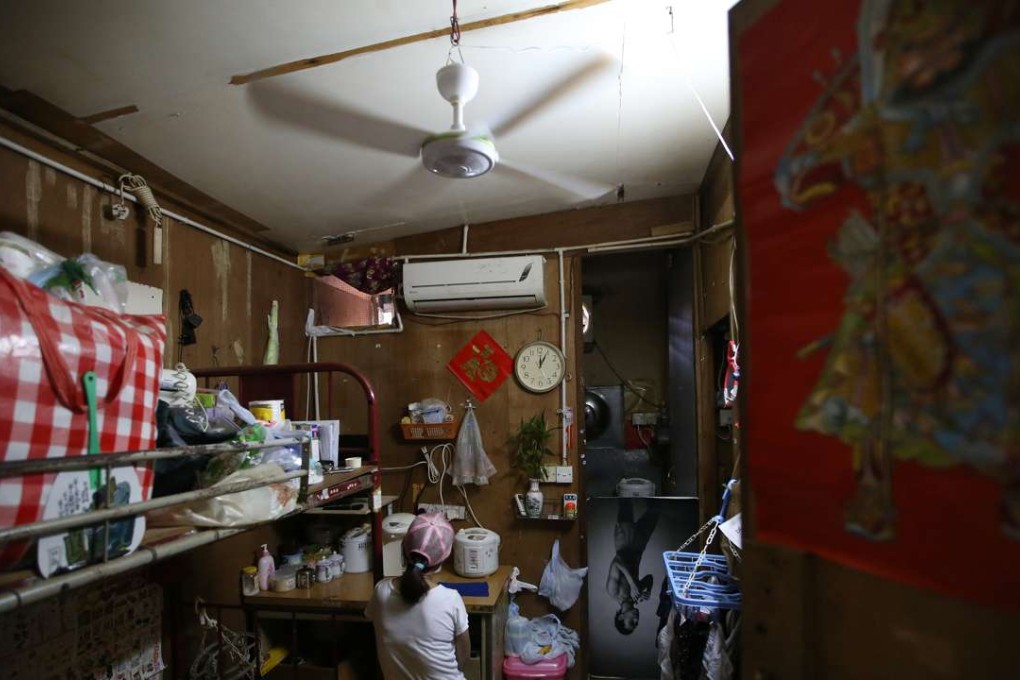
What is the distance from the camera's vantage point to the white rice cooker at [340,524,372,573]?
2.64m

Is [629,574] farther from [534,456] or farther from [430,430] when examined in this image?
[430,430]

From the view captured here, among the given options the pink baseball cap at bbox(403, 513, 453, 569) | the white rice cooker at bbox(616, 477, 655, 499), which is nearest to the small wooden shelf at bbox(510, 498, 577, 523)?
the white rice cooker at bbox(616, 477, 655, 499)

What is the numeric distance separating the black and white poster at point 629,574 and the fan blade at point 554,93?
2.12m

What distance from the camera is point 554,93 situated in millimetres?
1784

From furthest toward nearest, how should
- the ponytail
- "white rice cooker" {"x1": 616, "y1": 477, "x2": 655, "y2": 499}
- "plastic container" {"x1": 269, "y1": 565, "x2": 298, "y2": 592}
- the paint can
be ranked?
"white rice cooker" {"x1": 616, "y1": 477, "x2": 655, "y2": 499} → "plastic container" {"x1": 269, "y1": 565, "x2": 298, "y2": 592} → the ponytail → the paint can

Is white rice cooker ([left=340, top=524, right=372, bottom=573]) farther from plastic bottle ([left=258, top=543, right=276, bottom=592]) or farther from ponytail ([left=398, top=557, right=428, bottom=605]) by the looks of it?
ponytail ([left=398, top=557, right=428, bottom=605])

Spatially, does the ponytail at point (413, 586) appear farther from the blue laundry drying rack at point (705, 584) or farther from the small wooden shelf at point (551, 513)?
the small wooden shelf at point (551, 513)

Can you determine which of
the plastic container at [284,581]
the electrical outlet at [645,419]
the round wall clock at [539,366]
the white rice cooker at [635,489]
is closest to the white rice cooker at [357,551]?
the plastic container at [284,581]

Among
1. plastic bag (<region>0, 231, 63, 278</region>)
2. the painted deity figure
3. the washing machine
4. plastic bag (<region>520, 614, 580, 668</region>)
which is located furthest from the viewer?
the washing machine

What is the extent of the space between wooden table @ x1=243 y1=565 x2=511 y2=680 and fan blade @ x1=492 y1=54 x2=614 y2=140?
2.12 m

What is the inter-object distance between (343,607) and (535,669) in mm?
1026

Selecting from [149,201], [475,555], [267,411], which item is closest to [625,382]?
[475,555]

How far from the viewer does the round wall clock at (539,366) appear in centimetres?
296

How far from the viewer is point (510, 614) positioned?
109 inches
